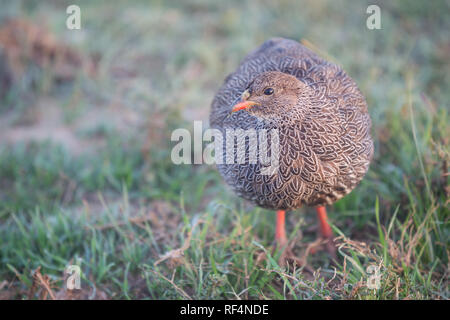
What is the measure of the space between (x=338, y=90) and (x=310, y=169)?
26.0 inches

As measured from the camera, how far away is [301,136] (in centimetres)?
269

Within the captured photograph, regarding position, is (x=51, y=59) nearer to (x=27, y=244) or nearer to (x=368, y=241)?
(x=27, y=244)

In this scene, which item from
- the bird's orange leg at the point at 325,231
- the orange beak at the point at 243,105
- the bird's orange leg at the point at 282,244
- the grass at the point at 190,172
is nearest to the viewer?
the orange beak at the point at 243,105

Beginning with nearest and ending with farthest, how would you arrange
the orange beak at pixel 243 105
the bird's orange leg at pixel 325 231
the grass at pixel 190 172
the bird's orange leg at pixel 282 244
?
the orange beak at pixel 243 105 → the grass at pixel 190 172 → the bird's orange leg at pixel 282 244 → the bird's orange leg at pixel 325 231

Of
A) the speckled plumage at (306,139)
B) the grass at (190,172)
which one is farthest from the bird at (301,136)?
the grass at (190,172)

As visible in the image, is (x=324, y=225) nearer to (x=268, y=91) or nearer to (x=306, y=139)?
(x=306, y=139)

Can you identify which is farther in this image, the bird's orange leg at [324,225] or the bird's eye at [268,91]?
the bird's orange leg at [324,225]

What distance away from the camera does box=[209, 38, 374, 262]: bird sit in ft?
8.80

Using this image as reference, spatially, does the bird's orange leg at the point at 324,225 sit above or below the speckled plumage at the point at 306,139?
below

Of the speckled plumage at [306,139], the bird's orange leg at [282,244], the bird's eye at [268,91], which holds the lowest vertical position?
the bird's orange leg at [282,244]

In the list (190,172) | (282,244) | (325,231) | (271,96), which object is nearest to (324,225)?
(325,231)

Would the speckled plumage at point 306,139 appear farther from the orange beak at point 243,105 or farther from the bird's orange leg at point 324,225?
the bird's orange leg at point 324,225

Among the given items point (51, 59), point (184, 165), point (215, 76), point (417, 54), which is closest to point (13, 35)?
point (51, 59)

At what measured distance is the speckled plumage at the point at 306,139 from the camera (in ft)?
8.81
